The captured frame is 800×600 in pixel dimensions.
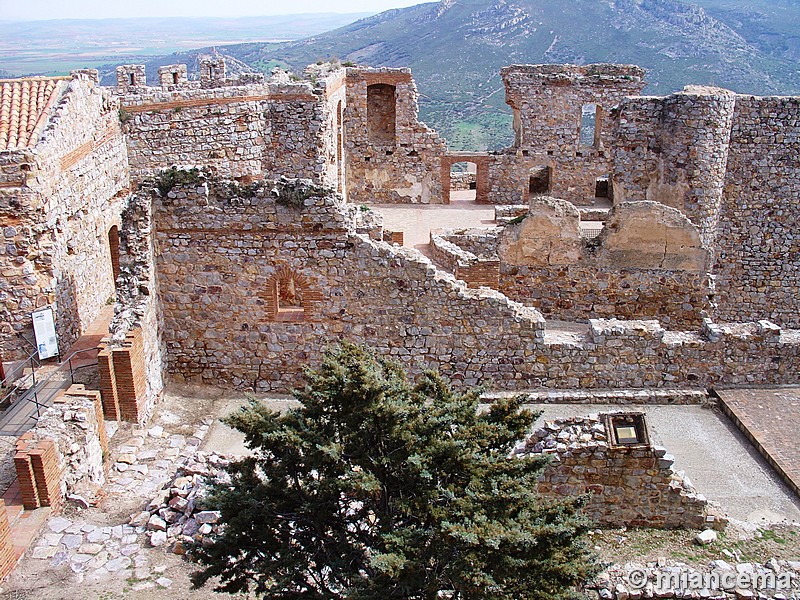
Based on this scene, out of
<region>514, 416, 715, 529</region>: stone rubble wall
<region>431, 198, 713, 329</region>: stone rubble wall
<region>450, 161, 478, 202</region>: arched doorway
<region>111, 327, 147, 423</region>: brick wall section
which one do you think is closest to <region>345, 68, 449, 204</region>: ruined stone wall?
<region>450, 161, 478, 202</region>: arched doorway

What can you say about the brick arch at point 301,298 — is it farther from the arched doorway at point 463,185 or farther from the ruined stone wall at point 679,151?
the arched doorway at point 463,185

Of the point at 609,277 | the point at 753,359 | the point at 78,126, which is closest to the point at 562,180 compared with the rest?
the point at 609,277

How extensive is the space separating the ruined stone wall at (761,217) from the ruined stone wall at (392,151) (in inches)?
301

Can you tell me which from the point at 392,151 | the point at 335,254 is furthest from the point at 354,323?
the point at 392,151

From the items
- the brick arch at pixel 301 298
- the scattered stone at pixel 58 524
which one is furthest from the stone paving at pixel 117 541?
the brick arch at pixel 301 298

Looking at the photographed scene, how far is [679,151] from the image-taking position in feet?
51.9

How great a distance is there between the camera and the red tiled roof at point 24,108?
1212 cm

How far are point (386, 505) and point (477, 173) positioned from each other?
15.8 m

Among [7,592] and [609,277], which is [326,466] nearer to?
[7,592]

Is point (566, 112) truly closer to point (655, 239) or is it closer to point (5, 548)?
point (655, 239)

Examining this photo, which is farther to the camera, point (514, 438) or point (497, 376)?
point (497, 376)

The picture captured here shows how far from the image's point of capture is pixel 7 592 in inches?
295

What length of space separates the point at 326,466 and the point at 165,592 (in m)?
2.32

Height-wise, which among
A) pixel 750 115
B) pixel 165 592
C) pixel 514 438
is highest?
pixel 750 115
